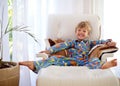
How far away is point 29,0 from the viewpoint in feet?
10.1

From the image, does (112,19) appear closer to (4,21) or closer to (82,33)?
(82,33)

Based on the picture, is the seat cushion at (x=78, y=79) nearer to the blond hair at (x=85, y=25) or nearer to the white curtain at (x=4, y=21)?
the blond hair at (x=85, y=25)

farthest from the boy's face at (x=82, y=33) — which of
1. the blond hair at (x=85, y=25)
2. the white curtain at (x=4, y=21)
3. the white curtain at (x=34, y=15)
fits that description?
the white curtain at (x=4, y=21)

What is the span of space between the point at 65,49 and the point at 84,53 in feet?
0.71

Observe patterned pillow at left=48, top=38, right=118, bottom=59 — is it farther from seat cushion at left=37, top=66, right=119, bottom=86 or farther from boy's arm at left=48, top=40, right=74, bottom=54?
seat cushion at left=37, top=66, right=119, bottom=86

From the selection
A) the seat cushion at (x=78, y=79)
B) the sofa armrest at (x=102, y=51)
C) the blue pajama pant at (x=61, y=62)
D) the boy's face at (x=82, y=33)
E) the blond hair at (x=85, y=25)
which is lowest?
the seat cushion at (x=78, y=79)

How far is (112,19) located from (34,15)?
107 centimetres

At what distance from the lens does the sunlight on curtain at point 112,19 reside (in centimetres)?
313

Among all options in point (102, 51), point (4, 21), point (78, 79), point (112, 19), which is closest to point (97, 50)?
point (102, 51)

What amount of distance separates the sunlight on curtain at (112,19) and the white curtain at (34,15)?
17cm

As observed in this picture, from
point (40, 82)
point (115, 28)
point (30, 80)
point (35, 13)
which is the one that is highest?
point (35, 13)

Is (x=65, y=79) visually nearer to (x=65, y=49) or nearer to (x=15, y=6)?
(x=65, y=49)

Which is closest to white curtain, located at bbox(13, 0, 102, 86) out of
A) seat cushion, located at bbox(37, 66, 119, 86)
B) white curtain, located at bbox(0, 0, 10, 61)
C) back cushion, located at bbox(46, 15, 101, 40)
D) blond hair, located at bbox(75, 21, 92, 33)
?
white curtain, located at bbox(0, 0, 10, 61)

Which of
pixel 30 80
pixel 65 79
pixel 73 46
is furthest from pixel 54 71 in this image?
pixel 30 80
